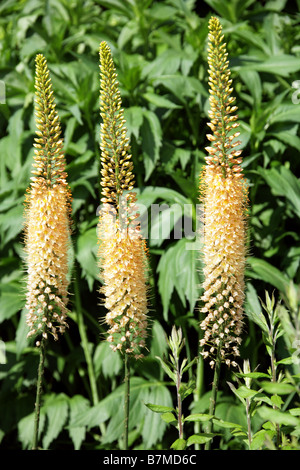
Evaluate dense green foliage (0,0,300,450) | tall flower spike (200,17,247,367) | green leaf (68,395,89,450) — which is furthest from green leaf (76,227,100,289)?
tall flower spike (200,17,247,367)

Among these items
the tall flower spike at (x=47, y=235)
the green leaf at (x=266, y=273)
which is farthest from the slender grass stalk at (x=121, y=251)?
the green leaf at (x=266, y=273)

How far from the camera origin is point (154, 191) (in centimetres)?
317

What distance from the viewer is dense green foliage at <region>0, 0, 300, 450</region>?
3.14 m

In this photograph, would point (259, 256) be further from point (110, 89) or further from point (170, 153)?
point (110, 89)

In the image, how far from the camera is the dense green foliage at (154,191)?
3.14 metres

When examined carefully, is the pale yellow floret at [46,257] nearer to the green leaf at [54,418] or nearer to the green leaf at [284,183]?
the green leaf at [284,183]

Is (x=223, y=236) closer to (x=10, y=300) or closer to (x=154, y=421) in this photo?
(x=154, y=421)

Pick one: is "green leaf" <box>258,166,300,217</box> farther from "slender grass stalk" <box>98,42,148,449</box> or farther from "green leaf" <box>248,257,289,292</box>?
"slender grass stalk" <box>98,42,148,449</box>

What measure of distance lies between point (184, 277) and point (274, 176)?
783 mm

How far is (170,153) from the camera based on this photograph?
349 centimetres

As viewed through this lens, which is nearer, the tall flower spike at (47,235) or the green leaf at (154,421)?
the tall flower spike at (47,235)

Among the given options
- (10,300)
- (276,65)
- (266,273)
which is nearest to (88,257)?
(10,300)

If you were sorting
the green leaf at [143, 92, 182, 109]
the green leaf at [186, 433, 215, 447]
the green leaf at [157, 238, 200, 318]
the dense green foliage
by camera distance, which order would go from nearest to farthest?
the green leaf at [186, 433, 215, 447] → the green leaf at [157, 238, 200, 318] → the dense green foliage → the green leaf at [143, 92, 182, 109]

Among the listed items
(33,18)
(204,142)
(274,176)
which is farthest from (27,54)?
(274,176)
